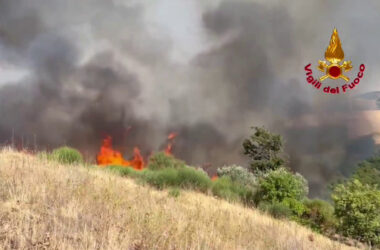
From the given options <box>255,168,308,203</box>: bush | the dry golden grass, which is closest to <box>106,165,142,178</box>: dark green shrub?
<box>255,168,308,203</box>: bush

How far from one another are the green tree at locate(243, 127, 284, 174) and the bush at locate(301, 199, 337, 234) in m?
9.89

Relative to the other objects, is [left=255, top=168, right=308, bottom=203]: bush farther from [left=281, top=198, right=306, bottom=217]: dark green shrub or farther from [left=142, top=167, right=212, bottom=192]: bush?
[left=142, top=167, right=212, bottom=192]: bush

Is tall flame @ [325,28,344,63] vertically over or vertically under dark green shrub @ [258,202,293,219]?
over

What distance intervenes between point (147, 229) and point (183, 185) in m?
13.3

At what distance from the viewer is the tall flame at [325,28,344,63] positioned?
2136 cm

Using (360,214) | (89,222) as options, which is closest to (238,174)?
(360,214)

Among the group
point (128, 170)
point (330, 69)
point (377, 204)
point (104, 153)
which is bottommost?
point (377, 204)

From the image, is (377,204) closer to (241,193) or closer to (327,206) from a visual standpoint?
(327,206)

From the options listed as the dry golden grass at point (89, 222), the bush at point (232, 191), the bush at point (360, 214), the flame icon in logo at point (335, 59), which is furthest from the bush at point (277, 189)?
the dry golden grass at point (89, 222)

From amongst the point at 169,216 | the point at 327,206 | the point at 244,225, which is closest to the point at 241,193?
the point at 327,206

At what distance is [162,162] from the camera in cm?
2769

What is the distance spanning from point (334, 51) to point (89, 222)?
17.8 meters

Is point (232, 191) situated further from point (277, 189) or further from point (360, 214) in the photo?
point (360, 214)

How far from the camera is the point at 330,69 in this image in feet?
71.8
